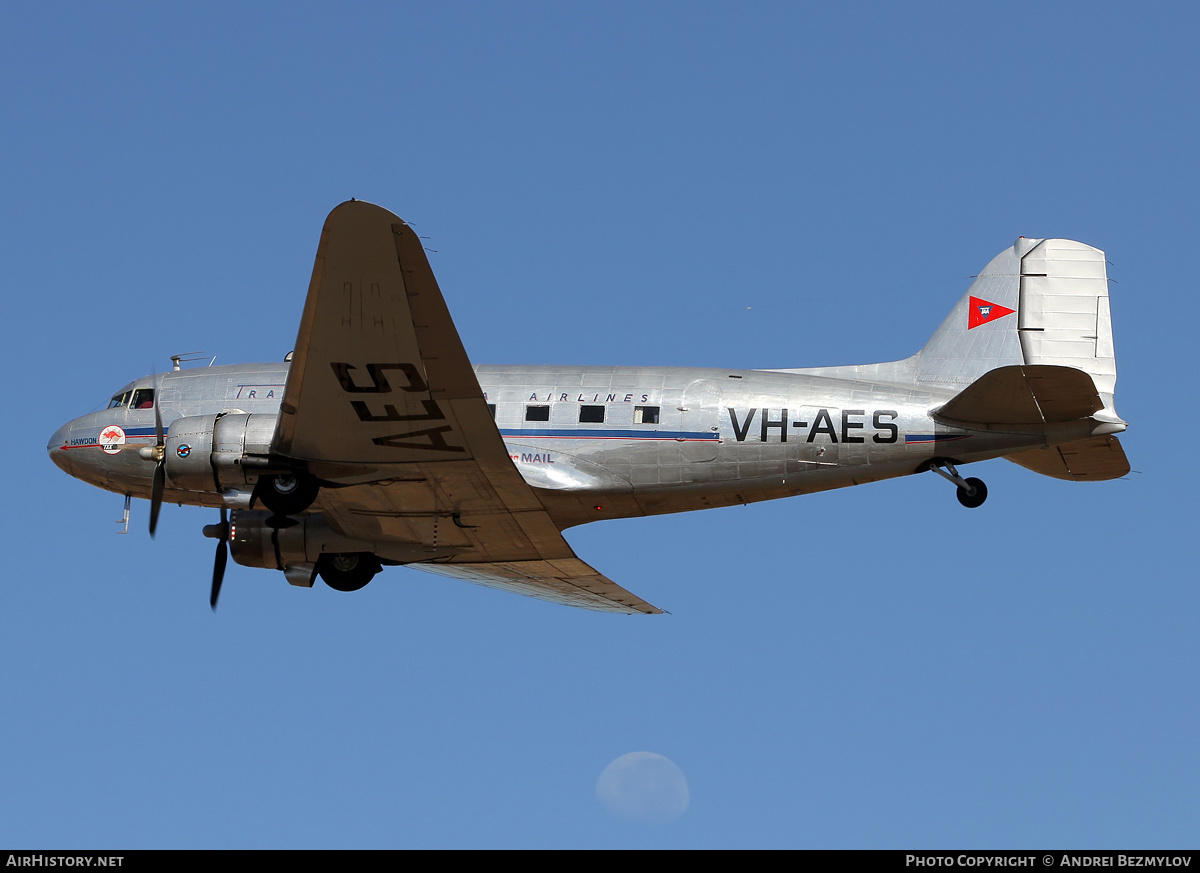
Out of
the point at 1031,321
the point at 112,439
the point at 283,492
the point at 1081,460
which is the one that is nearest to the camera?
the point at 283,492

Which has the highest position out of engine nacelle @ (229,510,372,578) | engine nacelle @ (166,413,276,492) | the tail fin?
the tail fin

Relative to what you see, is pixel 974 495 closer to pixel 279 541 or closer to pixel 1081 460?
pixel 1081 460

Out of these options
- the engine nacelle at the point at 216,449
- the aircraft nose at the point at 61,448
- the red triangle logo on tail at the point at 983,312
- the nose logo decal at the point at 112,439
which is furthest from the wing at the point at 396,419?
the red triangle logo on tail at the point at 983,312

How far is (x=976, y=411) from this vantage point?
19344 mm

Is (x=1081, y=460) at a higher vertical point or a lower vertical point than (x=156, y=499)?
higher

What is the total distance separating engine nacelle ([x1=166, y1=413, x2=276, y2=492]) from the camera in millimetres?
19141

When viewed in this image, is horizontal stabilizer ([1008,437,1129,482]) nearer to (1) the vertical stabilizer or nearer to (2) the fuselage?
(2) the fuselage

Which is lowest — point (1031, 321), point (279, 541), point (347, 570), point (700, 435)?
point (347, 570)

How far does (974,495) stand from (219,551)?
11266 millimetres

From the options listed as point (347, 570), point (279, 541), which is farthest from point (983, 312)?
point (279, 541)

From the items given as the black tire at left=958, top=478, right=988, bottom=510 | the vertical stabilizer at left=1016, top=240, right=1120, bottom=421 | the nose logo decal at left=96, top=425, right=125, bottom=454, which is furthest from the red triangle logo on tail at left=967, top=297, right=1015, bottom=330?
the nose logo decal at left=96, top=425, right=125, bottom=454

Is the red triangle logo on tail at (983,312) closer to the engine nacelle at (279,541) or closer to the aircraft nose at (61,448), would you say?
the engine nacelle at (279,541)

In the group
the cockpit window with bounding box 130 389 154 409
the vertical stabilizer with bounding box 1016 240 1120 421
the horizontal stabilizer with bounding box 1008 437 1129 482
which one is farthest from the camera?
the cockpit window with bounding box 130 389 154 409

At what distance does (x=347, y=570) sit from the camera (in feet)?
71.5
